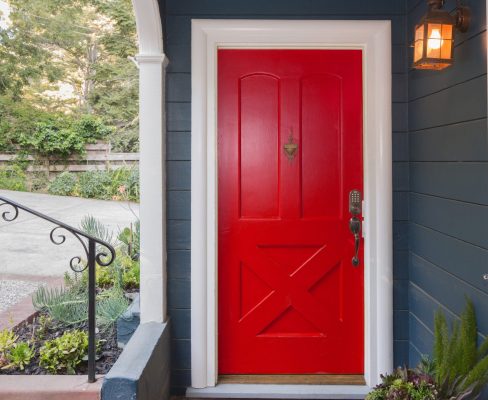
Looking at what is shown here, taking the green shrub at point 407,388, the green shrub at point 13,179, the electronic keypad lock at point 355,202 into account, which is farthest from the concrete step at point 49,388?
the green shrub at point 13,179

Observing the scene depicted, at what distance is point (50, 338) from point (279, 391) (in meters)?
1.30

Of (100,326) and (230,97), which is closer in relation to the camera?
(230,97)

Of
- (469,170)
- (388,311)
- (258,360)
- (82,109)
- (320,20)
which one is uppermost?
(82,109)

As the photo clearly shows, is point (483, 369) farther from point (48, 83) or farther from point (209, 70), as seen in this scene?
point (48, 83)

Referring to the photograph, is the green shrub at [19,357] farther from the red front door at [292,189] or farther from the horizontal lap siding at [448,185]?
the horizontal lap siding at [448,185]

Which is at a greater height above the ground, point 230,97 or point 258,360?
point 230,97

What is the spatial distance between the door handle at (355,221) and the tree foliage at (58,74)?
733 centimetres

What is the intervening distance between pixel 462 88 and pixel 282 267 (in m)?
1.21

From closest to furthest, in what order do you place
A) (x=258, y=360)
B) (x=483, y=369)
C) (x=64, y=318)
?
(x=483, y=369) → (x=258, y=360) → (x=64, y=318)

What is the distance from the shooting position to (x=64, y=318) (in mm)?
2736

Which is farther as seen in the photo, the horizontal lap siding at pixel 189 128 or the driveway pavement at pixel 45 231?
the driveway pavement at pixel 45 231

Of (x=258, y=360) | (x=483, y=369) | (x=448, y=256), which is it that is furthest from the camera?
(x=258, y=360)

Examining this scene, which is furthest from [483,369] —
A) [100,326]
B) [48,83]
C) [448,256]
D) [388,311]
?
[48,83]

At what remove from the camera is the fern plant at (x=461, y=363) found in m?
1.46
